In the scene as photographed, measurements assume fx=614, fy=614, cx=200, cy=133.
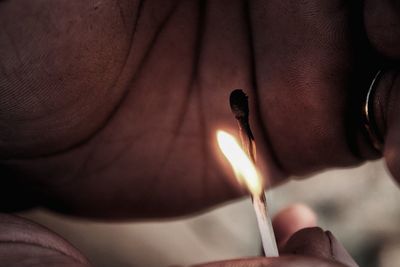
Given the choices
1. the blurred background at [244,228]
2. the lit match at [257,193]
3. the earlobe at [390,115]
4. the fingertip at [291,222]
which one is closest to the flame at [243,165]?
the lit match at [257,193]

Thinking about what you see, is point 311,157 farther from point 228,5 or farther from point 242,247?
point 242,247

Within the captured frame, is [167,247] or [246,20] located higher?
[246,20]

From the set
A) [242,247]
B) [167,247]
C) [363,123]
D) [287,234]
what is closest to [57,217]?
[167,247]

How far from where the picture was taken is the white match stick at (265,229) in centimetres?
52

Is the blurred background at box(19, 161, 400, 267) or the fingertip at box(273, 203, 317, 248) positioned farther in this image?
the blurred background at box(19, 161, 400, 267)

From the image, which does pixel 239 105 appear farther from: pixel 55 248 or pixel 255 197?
pixel 55 248

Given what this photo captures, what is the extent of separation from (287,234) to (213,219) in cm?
40

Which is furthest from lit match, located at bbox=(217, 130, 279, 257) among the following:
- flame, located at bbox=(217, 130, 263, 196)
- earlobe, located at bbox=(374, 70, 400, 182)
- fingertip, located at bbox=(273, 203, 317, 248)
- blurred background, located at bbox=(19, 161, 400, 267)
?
blurred background, located at bbox=(19, 161, 400, 267)

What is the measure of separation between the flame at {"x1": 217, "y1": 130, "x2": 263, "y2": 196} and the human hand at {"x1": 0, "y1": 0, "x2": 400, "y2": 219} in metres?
0.13

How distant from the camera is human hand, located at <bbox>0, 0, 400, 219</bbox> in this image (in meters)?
0.67

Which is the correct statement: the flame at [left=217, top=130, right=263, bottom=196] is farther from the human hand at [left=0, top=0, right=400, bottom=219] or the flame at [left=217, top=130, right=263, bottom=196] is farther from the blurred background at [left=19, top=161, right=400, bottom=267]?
the blurred background at [left=19, top=161, right=400, bottom=267]

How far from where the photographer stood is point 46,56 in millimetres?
670

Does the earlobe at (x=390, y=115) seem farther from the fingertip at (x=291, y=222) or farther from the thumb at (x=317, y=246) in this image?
the fingertip at (x=291, y=222)

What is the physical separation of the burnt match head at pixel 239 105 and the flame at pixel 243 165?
0.10 feet
